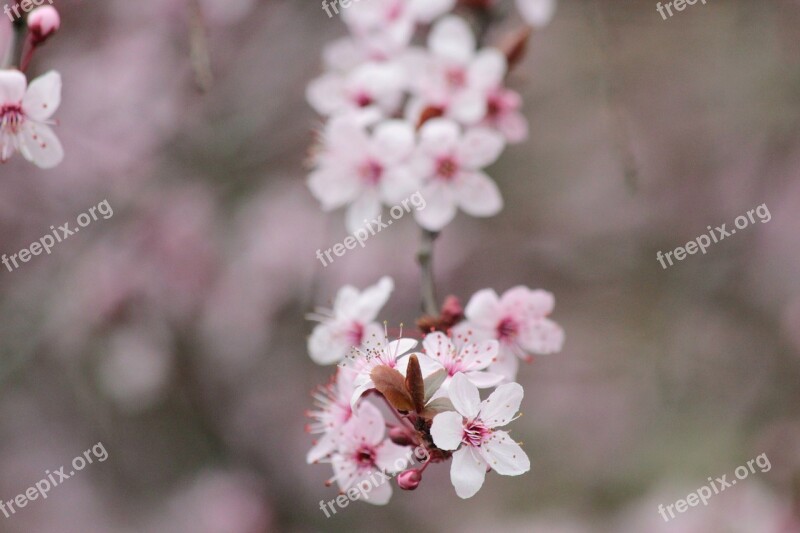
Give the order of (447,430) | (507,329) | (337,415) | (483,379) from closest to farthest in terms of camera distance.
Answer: (447,430)
(483,379)
(337,415)
(507,329)

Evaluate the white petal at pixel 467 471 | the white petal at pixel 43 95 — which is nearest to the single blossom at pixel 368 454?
the white petal at pixel 467 471

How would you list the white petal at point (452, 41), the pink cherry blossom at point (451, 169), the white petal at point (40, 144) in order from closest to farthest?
the white petal at point (40, 144)
the pink cherry blossom at point (451, 169)
the white petal at point (452, 41)

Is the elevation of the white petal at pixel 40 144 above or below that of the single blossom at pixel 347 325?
above

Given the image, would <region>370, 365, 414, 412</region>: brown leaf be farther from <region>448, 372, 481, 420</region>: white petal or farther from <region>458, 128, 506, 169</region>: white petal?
<region>458, 128, 506, 169</region>: white petal

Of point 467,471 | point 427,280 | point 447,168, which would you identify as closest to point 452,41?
point 447,168

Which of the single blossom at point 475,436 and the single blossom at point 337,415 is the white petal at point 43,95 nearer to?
the single blossom at point 337,415

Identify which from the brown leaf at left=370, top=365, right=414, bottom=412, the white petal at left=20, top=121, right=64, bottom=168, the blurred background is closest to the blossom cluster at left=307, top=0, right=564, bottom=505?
the brown leaf at left=370, top=365, right=414, bottom=412

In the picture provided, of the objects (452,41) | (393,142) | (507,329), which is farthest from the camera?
(452,41)

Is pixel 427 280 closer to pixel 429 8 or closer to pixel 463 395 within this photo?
pixel 463 395
